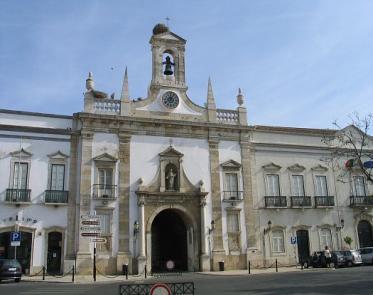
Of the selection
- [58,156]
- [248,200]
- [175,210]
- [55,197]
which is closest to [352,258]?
[248,200]

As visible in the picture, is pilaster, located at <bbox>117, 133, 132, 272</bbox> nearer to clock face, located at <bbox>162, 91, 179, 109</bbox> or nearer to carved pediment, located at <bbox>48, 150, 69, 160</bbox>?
carved pediment, located at <bbox>48, 150, 69, 160</bbox>

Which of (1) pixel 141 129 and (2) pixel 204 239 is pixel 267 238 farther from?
(1) pixel 141 129

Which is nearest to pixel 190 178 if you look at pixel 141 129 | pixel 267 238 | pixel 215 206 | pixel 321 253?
pixel 215 206

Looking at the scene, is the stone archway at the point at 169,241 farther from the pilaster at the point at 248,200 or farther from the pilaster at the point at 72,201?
the pilaster at the point at 72,201

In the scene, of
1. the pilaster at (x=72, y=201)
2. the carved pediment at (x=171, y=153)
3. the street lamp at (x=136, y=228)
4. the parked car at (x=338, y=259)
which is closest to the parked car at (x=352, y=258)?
the parked car at (x=338, y=259)

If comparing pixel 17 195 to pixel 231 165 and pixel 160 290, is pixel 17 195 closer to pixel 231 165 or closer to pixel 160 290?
pixel 231 165

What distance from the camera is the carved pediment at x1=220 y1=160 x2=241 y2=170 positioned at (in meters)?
30.8

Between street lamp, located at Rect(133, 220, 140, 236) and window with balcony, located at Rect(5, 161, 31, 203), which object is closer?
window with balcony, located at Rect(5, 161, 31, 203)

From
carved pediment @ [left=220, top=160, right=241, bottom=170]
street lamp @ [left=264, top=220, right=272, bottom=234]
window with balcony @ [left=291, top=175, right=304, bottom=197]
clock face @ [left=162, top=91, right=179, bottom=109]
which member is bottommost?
street lamp @ [left=264, top=220, right=272, bottom=234]

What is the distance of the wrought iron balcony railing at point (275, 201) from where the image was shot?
103ft

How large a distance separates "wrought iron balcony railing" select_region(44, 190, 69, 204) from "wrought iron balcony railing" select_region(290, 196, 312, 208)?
16234 millimetres

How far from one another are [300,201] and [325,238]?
355cm

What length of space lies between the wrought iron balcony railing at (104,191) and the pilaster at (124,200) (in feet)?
1.47

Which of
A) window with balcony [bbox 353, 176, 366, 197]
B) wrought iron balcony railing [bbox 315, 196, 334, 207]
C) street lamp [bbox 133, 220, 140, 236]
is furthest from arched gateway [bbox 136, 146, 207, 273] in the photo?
window with balcony [bbox 353, 176, 366, 197]
